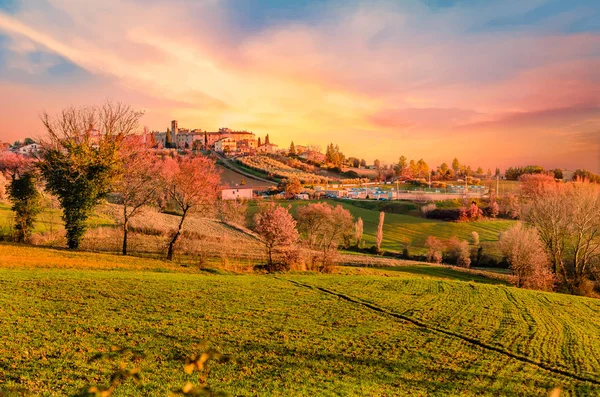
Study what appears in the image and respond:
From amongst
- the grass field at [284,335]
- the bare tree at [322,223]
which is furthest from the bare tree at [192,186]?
the bare tree at [322,223]

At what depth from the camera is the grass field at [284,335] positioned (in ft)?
35.1

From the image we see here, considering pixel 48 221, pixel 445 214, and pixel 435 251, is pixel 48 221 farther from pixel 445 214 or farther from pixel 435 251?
pixel 445 214

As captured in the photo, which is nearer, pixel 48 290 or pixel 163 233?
pixel 48 290

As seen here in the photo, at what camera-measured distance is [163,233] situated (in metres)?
40.1

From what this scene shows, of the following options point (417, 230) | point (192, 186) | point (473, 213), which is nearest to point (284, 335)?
point (192, 186)

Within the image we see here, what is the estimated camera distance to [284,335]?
47.1 feet

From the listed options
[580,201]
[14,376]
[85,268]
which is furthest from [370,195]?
[14,376]

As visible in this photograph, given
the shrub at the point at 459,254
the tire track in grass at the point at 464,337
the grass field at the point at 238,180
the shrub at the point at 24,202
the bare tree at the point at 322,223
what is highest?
the grass field at the point at 238,180

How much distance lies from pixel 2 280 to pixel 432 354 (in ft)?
66.7

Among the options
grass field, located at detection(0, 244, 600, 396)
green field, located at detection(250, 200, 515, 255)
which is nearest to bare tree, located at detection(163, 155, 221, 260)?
grass field, located at detection(0, 244, 600, 396)

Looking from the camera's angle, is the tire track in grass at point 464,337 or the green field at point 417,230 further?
the green field at point 417,230

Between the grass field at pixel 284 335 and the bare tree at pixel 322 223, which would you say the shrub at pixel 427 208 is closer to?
the bare tree at pixel 322 223

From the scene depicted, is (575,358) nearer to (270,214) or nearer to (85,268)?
(270,214)

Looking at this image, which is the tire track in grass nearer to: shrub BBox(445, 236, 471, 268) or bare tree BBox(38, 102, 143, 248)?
bare tree BBox(38, 102, 143, 248)
